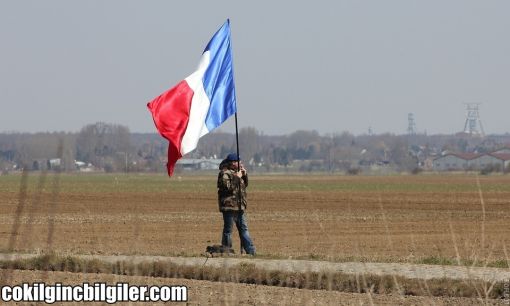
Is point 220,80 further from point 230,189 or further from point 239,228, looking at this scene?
point 239,228

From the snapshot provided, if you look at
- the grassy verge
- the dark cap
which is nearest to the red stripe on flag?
the dark cap

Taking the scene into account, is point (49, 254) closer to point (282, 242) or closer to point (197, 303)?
point (197, 303)

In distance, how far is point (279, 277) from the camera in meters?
14.7

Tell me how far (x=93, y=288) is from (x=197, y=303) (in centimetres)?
122

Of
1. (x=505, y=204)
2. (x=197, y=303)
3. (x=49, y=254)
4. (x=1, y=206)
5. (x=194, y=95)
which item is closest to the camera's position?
(x=197, y=303)

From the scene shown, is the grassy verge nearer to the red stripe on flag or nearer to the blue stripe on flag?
the red stripe on flag

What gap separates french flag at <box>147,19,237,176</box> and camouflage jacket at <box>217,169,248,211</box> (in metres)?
0.73

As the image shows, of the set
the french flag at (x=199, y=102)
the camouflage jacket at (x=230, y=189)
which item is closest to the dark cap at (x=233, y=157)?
the camouflage jacket at (x=230, y=189)

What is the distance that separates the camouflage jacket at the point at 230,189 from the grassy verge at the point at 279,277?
7.89 feet

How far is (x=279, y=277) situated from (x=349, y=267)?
1.28m

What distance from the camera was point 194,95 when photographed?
1761 centimetres

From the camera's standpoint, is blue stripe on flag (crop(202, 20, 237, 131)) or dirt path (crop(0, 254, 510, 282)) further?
blue stripe on flag (crop(202, 20, 237, 131))

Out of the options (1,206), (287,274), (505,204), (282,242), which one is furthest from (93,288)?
(505,204)

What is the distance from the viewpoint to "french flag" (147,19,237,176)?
17281 millimetres
